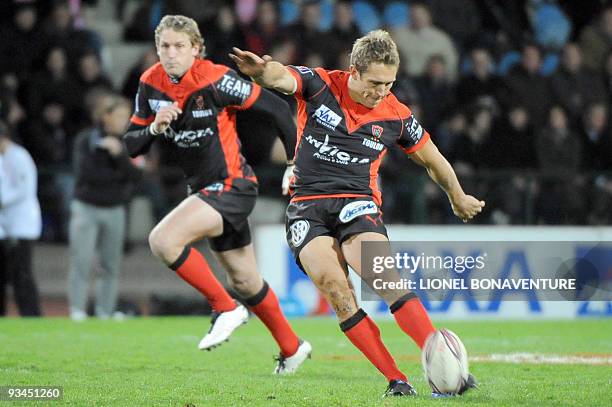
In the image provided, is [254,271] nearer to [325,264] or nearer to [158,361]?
[158,361]

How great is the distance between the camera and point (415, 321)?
6.51 m

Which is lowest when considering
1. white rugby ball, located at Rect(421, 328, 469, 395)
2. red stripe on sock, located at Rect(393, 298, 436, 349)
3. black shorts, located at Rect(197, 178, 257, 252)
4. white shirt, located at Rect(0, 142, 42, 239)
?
white shirt, located at Rect(0, 142, 42, 239)

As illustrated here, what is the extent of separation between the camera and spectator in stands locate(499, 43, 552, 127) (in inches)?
620

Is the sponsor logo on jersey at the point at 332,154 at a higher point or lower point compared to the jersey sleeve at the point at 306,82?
lower

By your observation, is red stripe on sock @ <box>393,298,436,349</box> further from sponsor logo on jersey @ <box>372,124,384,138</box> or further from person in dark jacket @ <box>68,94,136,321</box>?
person in dark jacket @ <box>68,94,136,321</box>

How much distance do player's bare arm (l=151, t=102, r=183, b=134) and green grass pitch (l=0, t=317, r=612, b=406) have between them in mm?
1683

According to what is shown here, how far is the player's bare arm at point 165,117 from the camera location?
7617 millimetres

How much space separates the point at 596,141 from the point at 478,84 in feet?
5.86

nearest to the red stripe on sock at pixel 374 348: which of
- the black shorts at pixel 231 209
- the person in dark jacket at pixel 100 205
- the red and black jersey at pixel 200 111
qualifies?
the black shorts at pixel 231 209

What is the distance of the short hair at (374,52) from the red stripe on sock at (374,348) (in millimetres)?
1522

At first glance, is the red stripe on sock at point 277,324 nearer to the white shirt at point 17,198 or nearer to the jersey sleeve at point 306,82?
the jersey sleeve at point 306,82

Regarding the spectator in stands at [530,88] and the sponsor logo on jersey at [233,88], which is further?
the spectator in stands at [530,88]

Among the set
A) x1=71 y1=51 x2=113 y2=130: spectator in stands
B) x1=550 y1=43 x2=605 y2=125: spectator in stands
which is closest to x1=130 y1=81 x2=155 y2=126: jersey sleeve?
x1=71 y1=51 x2=113 y2=130: spectator in stands

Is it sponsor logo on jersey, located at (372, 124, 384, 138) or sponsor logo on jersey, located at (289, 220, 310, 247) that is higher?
sponsor logo on jersey, located at (372, 124, 384, 138)
